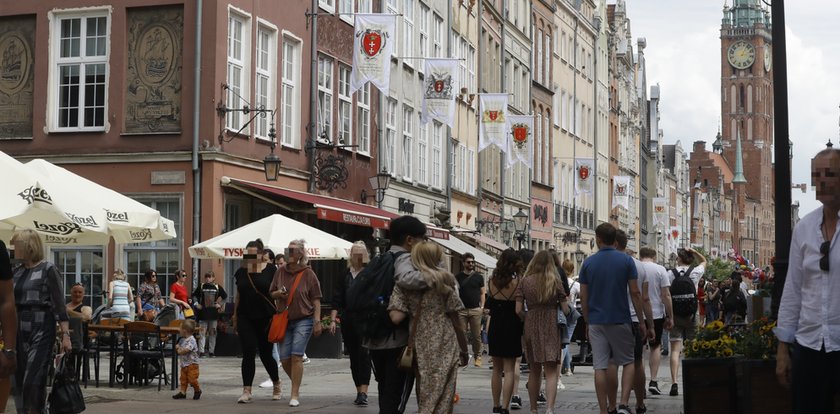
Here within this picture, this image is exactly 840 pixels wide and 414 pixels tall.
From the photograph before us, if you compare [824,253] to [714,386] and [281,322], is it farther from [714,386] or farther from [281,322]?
[281,322]

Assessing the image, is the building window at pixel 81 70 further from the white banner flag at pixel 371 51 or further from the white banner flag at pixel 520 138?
→ the white banner flag at pixel 520 138

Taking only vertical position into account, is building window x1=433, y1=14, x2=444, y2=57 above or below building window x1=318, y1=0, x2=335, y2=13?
above

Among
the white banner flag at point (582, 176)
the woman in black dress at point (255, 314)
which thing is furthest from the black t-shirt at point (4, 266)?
the white banner flag at point (582, 176)

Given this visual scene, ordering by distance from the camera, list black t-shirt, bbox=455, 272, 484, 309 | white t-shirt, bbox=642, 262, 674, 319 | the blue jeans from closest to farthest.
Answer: white t-shirt, bbox=642, 262, 674, 319 < the blue jeans < black t-shirt, bbox=455, 272, 484, 309

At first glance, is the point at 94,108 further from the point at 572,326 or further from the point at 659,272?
the point at 659,272

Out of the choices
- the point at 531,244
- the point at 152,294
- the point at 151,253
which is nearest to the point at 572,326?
the point at 152,294

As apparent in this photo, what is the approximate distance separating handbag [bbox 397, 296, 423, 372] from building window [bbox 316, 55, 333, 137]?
1996cm

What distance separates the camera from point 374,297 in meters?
10.8

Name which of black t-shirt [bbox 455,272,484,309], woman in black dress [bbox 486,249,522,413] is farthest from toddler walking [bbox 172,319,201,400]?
black t-shirt [bbox 455,272,484,309]

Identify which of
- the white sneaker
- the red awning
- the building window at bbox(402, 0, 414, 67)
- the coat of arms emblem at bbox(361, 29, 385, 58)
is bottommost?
the white sneaker

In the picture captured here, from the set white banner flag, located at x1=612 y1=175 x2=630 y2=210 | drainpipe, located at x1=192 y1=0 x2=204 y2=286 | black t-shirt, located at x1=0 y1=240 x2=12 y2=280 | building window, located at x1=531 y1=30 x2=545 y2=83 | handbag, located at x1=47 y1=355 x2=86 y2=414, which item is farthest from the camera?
white banner flag, located at x1=612 y1=175 x2=630 y2=210

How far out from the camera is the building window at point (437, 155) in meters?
42.2

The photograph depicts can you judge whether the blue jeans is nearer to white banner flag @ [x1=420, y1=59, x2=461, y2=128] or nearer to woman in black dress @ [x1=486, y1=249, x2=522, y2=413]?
woman in black dress @ [x1=486, y1=249, x2=522, y2=413]

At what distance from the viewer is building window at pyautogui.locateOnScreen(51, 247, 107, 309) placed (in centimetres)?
2602
